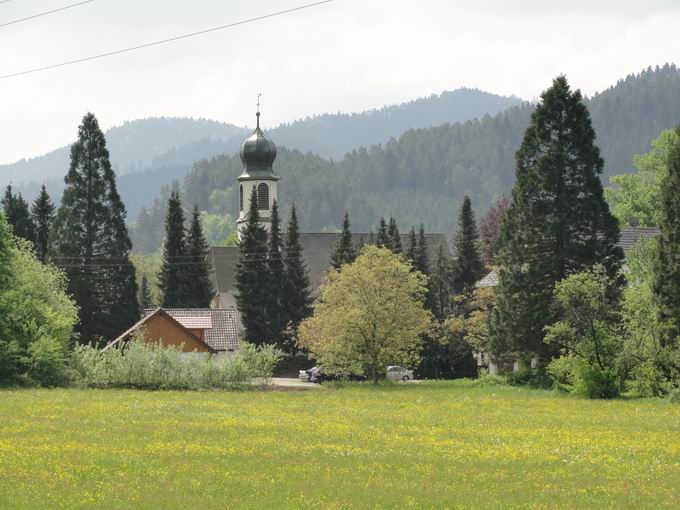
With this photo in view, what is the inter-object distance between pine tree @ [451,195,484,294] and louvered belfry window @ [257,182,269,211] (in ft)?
102

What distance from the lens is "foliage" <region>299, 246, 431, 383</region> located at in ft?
207

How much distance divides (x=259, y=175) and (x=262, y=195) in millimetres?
2077

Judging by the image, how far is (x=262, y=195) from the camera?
114m

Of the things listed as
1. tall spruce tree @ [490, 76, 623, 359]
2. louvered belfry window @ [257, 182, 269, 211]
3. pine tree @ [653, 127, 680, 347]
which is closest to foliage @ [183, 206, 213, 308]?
louvered belfry window @ [257, 182, 269, 211]

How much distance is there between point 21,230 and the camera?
8669cm

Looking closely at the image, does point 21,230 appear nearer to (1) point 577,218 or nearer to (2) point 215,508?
(1) point 577,218

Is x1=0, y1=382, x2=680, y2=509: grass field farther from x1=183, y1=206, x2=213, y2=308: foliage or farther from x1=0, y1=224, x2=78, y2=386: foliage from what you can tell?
x1=183, y1=206, x2=213, y2=308: foliage

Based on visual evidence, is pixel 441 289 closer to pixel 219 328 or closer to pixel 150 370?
pixel 219 328

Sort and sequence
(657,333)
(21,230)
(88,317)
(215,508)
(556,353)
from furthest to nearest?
1. (21,230)
2. (88,317)
3. (556,353)
4. (657,333)
5. (215,508)

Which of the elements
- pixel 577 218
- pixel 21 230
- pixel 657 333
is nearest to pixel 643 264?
pixel 577 218

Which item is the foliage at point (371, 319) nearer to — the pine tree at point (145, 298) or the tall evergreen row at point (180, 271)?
the tall evergreen row at point (180, 271)

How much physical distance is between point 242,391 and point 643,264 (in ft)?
63.4

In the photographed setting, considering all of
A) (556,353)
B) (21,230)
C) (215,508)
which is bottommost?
(215,508)

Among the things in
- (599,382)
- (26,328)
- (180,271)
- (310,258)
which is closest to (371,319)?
(599,382)
